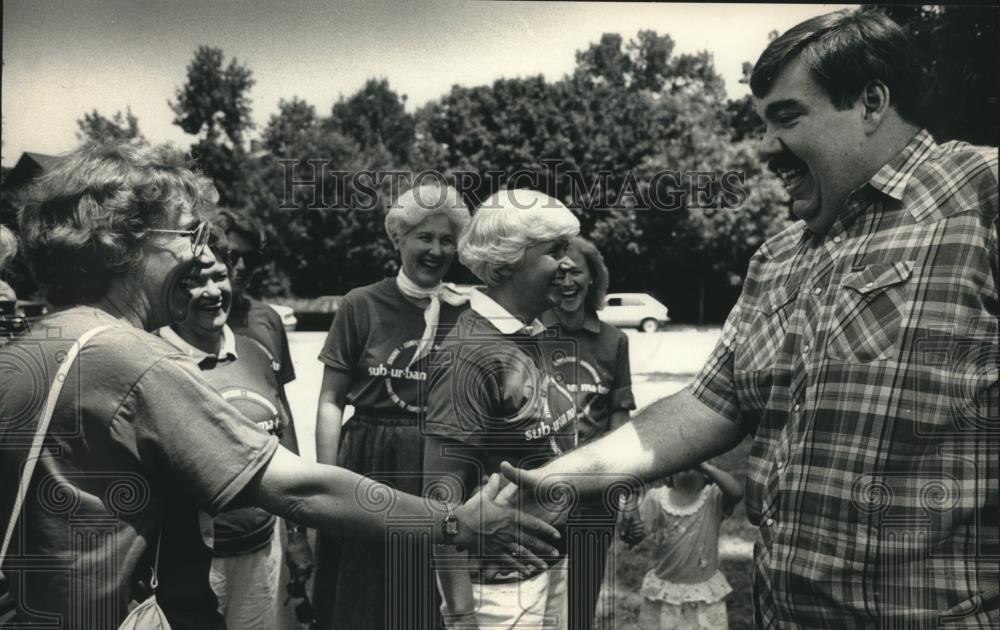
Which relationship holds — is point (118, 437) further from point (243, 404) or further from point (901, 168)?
point (901, 168)

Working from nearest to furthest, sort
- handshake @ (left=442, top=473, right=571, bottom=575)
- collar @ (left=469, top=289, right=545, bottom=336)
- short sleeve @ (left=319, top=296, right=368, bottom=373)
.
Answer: handshake @ (left=442, top=473, right=571, bottom=575)
collar @ (left=469, top=289, right=545, bottom=336)
short sleeve @ (left=319, top=296, right=368, bottom=373)

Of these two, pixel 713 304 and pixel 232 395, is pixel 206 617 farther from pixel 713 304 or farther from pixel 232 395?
pixel 713 304

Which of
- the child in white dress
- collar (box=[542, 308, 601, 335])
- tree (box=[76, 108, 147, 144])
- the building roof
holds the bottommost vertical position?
the child in white dress

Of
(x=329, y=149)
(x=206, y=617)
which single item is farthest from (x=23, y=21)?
(x=206, y=617)

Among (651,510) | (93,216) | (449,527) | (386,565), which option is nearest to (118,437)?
(93,216)

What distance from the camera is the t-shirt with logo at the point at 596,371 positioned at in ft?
11.9

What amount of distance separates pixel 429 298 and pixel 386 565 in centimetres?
116

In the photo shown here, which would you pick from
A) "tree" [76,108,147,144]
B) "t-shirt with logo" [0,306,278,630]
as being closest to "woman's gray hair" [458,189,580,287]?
"t-shirt with logo" [0,306,278,630]

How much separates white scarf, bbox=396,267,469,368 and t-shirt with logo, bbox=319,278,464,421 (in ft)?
0.07

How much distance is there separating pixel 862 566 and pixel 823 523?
134 millimetres

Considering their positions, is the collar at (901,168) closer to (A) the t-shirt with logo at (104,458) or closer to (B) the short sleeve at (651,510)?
(A) the t-shirt with logo at (104,458)

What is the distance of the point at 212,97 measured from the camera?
12.9 ft

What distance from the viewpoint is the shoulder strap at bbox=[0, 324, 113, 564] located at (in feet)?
6.17

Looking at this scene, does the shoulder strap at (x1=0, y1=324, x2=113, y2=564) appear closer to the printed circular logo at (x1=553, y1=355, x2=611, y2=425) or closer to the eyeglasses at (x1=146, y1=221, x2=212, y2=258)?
the eyeglasses at (x1=146, y1=221, x2=212, y2=258)
